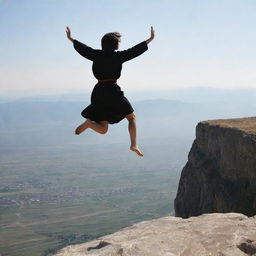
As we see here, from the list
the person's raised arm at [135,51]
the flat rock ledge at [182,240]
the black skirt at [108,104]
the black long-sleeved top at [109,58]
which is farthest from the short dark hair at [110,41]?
the flat rock ledge at [182,240]

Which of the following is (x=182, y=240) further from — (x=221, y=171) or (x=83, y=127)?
(x=221, y=171)

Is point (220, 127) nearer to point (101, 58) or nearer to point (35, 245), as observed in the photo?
point (101, 58)

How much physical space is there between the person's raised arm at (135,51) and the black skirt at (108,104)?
75 centimetres

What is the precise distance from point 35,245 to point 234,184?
10931 centimetres

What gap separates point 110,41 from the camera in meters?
11.5

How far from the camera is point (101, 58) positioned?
457 inches

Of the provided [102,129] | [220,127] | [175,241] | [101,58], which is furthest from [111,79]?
[220,127]

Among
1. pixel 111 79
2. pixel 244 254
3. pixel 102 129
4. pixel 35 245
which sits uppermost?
pixel 111 79

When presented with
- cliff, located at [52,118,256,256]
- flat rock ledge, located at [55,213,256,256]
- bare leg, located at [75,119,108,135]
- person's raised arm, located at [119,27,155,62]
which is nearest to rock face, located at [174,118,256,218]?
cliff, located at [52,118,256,256]

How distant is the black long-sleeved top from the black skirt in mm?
259

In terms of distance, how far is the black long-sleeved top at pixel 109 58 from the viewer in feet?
37.9

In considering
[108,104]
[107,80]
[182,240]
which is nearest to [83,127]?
[108,104]

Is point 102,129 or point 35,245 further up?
point 102,129

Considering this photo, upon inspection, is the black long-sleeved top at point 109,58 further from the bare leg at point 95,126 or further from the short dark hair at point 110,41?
the bare leg at point 95,126
